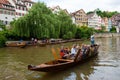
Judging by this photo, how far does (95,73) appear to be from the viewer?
49.7 feet

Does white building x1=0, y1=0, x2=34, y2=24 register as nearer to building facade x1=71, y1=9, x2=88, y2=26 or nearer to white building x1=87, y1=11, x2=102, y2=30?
building facade x1=71, y1=9, x2=88, y2=26

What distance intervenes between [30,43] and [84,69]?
2089 centimetres

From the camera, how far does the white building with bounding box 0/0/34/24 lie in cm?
4566

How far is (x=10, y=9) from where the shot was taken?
4781 cm

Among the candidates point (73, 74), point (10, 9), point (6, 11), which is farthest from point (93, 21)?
point (73, 74)

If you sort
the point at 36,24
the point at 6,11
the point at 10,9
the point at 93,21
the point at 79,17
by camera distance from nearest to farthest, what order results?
the point at 36,24 → the point at 6,11 → the point at 10,9 → the point at 79,17 → the point at 93,21

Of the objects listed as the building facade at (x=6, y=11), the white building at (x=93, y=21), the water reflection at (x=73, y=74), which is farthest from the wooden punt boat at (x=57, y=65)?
the white building at (x=93, y=21)

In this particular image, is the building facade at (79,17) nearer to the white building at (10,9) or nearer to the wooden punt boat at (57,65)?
the white building at (10,9)

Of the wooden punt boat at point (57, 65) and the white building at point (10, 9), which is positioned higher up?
the white building at point (10, 9)

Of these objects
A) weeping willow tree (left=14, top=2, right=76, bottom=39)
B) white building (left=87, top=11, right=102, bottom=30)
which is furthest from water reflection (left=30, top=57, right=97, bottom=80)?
white building (left=87, top=11, right=102, bottom=30)

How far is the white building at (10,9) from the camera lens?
4566 cm

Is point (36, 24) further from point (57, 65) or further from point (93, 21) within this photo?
point (93, 21)

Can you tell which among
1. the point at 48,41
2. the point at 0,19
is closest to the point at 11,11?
the point at 0,19

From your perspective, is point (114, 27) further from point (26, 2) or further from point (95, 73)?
point (95, 73)
